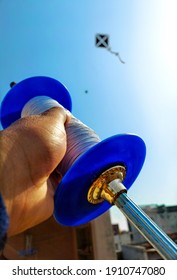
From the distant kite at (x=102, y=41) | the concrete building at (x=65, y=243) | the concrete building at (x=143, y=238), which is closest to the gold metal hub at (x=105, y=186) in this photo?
the distant kite at (x=102, y=41)

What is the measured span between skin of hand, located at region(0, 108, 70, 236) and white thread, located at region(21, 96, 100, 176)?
3cm

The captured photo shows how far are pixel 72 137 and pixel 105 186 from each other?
14 cm

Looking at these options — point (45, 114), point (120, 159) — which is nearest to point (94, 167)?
point (120, 159)

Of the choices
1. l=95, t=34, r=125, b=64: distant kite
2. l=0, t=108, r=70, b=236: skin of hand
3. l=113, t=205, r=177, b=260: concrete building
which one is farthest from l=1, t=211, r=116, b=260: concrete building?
l=0, t=108, r=70, b=236: skin of hand

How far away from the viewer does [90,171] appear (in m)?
0.48

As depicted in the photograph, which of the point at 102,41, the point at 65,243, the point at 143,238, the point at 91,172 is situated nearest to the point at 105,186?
the point at 91,172

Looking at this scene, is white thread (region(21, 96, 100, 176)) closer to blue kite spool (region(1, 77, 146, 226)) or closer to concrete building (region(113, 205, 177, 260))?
blue kite spool (region(1, 77, 146, 226))

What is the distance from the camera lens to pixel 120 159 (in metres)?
0.52

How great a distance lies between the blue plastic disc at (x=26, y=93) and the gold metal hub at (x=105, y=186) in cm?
35

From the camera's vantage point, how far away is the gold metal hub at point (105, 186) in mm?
480

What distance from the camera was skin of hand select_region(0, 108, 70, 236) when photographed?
1.37ft

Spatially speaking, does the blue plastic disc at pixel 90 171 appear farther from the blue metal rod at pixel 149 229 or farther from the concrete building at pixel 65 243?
the concrete building at pixel 65 243
